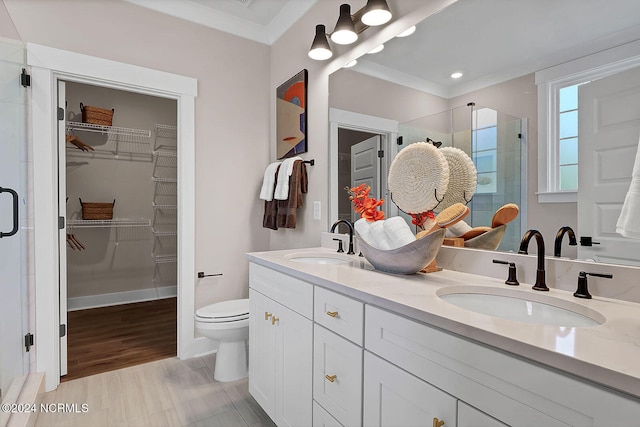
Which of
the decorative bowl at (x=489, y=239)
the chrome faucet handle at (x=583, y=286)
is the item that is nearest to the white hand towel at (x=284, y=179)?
the decorative bowl at (x=489, y=239)

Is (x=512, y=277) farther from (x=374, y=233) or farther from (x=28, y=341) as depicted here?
(x=28, y=341)

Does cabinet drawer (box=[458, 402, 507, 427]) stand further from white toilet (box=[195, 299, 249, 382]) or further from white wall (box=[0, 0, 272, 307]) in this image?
white wall (box=[0, 0, 272, 307])

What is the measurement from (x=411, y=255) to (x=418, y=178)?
0.46m

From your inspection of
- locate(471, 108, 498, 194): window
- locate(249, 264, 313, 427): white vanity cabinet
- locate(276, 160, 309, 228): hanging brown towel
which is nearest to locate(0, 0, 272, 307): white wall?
locate(276, 160, 309, 228): hanging brown towel

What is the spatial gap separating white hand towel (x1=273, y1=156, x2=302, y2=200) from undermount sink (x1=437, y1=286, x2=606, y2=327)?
4.98 feet

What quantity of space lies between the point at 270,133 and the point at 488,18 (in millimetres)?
1892

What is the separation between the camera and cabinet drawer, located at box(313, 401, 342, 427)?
1.19m

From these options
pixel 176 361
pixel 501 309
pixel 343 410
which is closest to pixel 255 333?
pixel 343 410

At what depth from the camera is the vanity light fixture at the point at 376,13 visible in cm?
162

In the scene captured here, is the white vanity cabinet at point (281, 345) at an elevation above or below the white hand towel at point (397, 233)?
below

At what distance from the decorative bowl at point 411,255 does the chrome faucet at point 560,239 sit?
1.15 feet

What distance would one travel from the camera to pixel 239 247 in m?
2.73

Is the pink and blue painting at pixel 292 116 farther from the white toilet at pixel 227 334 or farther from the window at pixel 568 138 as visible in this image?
the window at pixel 568 138

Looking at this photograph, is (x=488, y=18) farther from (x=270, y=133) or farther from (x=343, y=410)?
(x=270, y=133)
